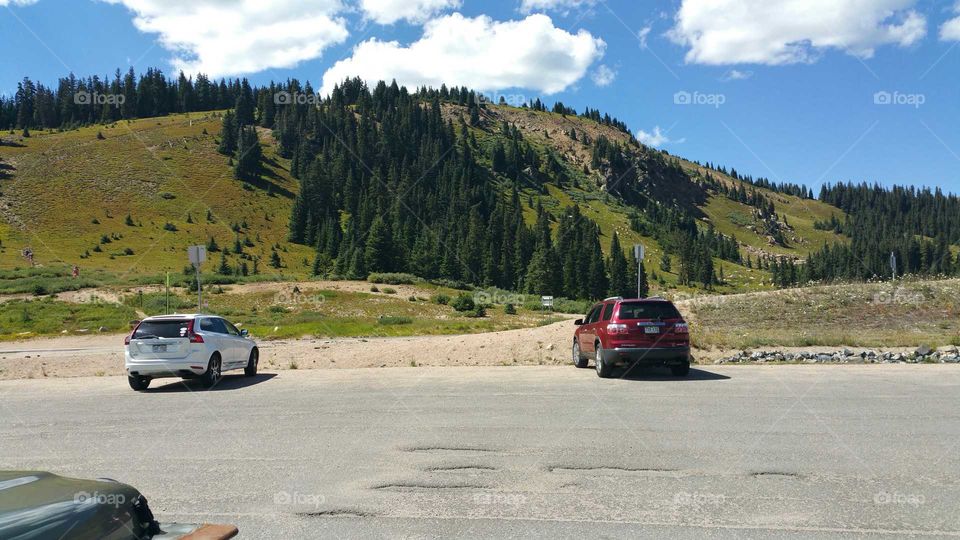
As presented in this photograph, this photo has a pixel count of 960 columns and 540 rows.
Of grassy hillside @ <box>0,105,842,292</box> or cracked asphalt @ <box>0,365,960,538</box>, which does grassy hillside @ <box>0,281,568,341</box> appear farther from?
cracked asphalt @ <box>0,365,960,538</box>

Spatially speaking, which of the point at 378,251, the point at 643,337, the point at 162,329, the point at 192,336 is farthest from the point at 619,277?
the point at 162,329

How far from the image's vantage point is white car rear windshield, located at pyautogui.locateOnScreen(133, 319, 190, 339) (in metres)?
14.6

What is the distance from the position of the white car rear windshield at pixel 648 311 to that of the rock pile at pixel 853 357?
191 inches

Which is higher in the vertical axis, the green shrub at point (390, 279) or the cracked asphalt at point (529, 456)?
the green shrub at point (390, 279)

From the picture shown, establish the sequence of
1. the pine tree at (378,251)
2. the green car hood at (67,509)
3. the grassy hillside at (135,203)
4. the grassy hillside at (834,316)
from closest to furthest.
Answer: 1. the green car hood at (67,509)
2. the grassy hillside at (834,316)
3. the pine tree at (378,251)
4. the grassy hillside at (135,203)

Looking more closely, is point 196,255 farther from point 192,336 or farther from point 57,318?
point 57,318

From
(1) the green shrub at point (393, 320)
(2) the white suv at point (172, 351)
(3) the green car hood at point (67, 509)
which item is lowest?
(1) the green shrub at point (393, 320)

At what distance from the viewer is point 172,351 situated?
570 inches

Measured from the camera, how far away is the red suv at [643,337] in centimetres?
1454

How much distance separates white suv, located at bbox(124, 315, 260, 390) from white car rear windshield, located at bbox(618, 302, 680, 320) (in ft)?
31.6

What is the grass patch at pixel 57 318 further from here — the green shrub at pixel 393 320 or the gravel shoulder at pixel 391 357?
the green shrub at pixel 393 320

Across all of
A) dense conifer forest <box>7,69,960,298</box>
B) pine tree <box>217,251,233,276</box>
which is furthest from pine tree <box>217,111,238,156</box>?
pine tree <box>217,251,233,276</box>

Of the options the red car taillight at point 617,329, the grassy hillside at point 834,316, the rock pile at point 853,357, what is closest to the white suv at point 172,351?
the red car taillight at point 617,329

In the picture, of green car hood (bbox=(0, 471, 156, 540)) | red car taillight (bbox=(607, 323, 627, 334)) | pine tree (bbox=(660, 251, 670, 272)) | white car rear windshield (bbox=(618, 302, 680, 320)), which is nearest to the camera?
green car hood (bbox=(0, 471, 156, 540))
